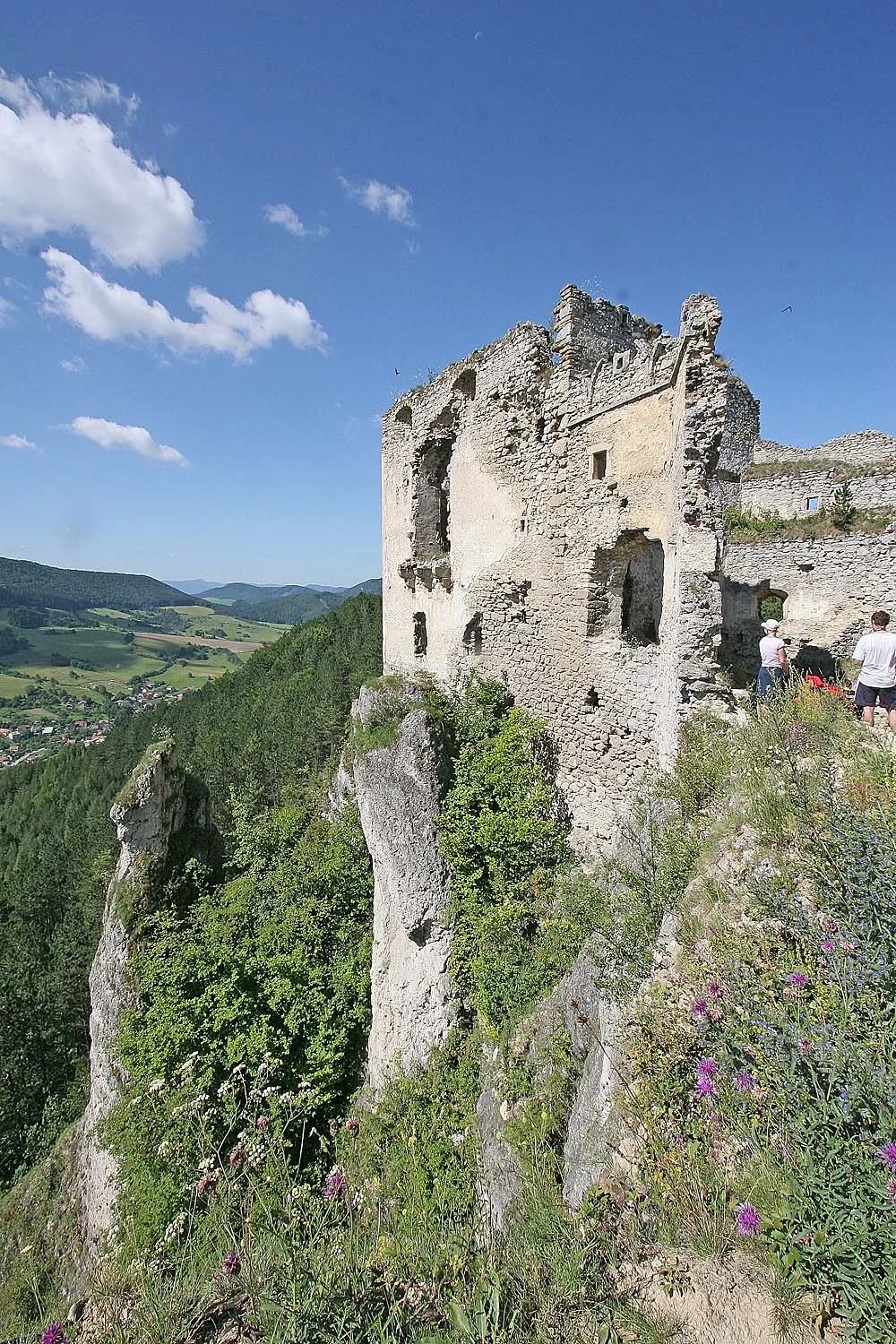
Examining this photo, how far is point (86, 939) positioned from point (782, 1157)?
100 ft

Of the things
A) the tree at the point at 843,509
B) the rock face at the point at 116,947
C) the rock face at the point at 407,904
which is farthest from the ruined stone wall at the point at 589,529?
the rock face at the point at 116,947

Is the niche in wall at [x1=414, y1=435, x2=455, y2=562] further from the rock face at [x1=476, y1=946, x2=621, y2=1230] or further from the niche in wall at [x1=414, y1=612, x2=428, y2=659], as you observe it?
the rock face at [x1=476, y1=946, x2=621, y2=1230]

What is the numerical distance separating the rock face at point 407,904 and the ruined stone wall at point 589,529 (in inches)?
95.6

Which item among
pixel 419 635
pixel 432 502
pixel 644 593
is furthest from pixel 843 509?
pixel 419 635

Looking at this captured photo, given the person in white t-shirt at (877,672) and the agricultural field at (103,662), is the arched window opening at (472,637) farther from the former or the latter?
the agricultural field at (103,662)

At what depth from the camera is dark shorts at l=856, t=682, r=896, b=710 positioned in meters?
6.92

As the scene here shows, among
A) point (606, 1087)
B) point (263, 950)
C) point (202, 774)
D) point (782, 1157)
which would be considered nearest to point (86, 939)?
point (202, 774)

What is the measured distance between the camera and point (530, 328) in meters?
10.4

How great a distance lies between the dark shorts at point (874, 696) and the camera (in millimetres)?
6920

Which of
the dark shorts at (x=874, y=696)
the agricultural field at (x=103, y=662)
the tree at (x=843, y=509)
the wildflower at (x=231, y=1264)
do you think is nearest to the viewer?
the wildflower at (x=231, y=1264)

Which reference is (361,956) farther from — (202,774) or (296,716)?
(202,774)

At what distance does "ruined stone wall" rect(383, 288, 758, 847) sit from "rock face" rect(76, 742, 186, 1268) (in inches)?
299

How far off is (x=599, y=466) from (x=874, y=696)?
513 centimetres

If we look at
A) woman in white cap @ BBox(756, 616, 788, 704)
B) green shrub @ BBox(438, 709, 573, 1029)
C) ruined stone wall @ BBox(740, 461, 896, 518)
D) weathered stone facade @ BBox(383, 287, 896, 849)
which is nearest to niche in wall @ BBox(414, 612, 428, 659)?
weathered stone facade @ BBox(383, 287, 896, 849)
